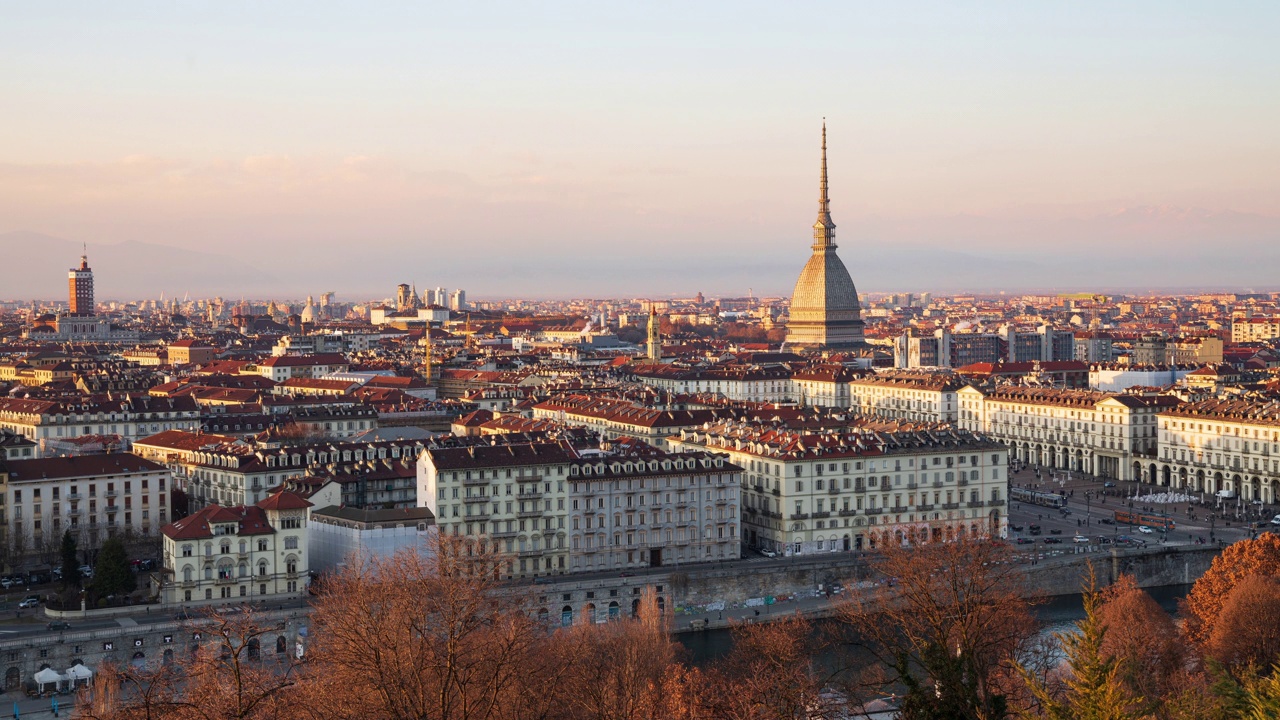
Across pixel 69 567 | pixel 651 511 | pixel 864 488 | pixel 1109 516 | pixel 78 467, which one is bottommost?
pixel 1109 516

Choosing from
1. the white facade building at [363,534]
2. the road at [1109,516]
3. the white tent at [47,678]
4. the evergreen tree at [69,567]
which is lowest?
the white tent at [47,678]

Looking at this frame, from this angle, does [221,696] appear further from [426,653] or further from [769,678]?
[769,678]

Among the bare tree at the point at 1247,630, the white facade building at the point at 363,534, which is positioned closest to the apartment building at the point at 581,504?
the white facade building at the point at 363,534

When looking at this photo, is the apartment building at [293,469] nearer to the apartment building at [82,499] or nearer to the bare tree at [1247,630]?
the apartment building at [82,499]

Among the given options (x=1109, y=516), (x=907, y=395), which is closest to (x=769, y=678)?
(x=1109, y=516)

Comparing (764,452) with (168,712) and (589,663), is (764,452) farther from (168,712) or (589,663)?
(168,712)
